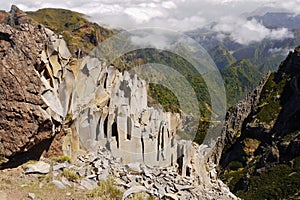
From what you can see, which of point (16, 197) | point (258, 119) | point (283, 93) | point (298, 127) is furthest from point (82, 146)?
point (283, 93)

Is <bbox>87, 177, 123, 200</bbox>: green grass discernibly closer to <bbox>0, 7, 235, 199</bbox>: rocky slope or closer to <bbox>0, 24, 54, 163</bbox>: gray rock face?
<bbox>0, 7, 235, 199</bbox>: rocky slope

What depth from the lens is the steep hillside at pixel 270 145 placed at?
87419 millimetres

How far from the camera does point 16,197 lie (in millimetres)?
12422

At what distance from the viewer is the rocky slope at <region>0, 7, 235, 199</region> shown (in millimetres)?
14484

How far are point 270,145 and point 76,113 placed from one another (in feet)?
358

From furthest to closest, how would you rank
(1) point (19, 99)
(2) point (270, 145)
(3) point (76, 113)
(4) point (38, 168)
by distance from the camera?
(2) point (270, 145) → (3) point (76, 113) → (4) point (38, 168) → (1) point (19, 99)

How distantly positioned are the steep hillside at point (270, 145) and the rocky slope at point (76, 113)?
208 feet

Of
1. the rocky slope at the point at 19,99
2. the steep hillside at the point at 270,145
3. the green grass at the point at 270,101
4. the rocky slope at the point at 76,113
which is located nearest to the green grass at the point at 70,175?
the rocky slope at the point at 76,113

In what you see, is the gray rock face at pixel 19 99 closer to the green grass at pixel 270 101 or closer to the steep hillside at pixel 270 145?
the steep hillside at pixel 270 145

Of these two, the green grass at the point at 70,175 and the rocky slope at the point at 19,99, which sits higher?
the rocky slope at the point at 19,99

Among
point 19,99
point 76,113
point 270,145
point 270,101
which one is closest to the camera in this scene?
point 19,99

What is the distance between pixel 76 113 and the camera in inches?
706

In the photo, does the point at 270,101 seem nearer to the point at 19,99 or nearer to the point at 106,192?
the point at 106,192

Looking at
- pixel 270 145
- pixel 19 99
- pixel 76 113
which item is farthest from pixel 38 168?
pixel 270 145
